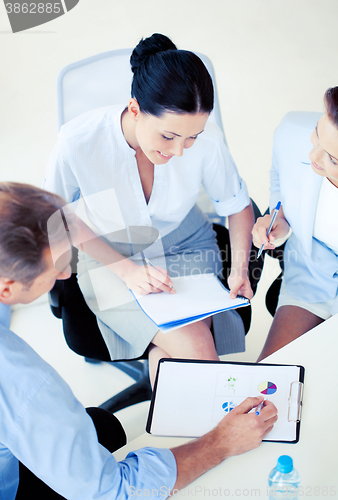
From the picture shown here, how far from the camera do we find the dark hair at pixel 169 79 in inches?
41.8

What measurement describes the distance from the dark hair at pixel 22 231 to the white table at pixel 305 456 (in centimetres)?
39

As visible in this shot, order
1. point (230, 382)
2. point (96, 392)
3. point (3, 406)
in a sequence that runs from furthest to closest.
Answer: point (96, 392)
point (230, 382)
point (3, 406)

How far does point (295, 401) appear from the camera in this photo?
2.74ft

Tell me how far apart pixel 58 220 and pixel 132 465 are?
1.42 feet

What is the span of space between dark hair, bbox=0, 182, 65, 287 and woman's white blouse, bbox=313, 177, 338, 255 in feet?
2.92

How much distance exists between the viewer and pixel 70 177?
1309 millimetres

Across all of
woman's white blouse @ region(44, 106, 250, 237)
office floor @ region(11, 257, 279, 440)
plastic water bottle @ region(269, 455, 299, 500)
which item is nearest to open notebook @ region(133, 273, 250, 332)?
woman's white blouse @ region(44, 106, 250, 237)

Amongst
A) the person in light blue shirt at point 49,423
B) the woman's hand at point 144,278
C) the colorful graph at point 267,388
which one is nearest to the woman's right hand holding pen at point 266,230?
the woman's hand at point 144,278

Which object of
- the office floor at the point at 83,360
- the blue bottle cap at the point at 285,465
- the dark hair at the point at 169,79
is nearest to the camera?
the blue bottle cap at the point at 285,465

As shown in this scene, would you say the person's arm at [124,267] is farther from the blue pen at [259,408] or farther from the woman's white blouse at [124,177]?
the blue pen at [259,408]

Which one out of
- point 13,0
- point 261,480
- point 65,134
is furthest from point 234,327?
point 13,0

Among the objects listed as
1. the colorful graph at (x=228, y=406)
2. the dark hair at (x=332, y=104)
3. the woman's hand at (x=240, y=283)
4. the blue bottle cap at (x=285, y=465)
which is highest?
the dark hair at (x=332, y=104)

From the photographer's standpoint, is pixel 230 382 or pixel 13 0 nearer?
pixel 230 382

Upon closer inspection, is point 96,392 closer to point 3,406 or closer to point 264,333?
point 264,333
